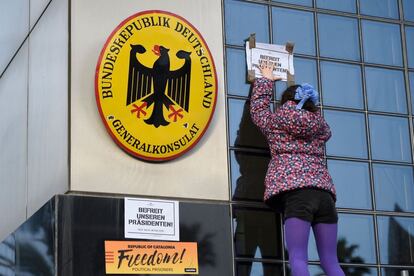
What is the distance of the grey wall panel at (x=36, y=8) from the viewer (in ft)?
28.7

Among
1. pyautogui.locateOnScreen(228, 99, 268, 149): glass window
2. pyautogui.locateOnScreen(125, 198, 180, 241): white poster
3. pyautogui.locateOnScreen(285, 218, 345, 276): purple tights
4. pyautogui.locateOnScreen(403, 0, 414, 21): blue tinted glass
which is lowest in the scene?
pyautogui.locateOnScreen(285, 218, 345, 276): purple tights

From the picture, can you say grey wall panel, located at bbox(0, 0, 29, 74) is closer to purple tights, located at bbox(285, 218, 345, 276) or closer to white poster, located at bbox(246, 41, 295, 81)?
white poster, located at bbox(246, 41, 295, 81)

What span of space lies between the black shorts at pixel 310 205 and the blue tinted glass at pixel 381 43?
1919 mm

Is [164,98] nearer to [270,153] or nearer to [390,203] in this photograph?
[270,153]

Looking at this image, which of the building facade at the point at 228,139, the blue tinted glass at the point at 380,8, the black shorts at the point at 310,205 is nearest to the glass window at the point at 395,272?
the building facade at the point at 228,139

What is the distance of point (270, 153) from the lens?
8.29 m

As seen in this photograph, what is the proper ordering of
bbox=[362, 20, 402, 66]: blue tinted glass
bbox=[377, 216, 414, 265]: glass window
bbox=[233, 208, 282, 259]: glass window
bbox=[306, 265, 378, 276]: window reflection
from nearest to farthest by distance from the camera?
1. bbox=[233, 208, 282, 259]: glass window
2. bbox=[306, 265, 378, 276]: window reflection
3. bbox=[377, 216, 414, 265]: glass window
4. bbox=[362, 20, 402, 66]: blue tinted glass

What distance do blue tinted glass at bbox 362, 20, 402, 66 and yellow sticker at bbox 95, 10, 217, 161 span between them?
69.2 inches

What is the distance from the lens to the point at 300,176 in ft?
25.2

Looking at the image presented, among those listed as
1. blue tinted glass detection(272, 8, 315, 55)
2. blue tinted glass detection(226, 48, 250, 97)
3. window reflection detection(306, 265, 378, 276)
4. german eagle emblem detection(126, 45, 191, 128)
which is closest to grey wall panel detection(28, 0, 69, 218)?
german eagle emblem detection(126, 45, 191, 128)

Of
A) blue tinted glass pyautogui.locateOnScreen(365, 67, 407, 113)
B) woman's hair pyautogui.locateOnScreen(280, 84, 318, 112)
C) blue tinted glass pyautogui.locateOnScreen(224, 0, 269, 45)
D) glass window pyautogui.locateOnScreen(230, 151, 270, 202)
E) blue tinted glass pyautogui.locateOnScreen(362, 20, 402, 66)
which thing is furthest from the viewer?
blue tinted glass pyautogui.locateOnScreen(362, 20, 402, 66)

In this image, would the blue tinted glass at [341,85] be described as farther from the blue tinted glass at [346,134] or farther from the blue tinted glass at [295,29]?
the blue tinted glass at [295,29]

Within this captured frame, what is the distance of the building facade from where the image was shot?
768 cm

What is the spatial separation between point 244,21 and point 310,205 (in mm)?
1894
